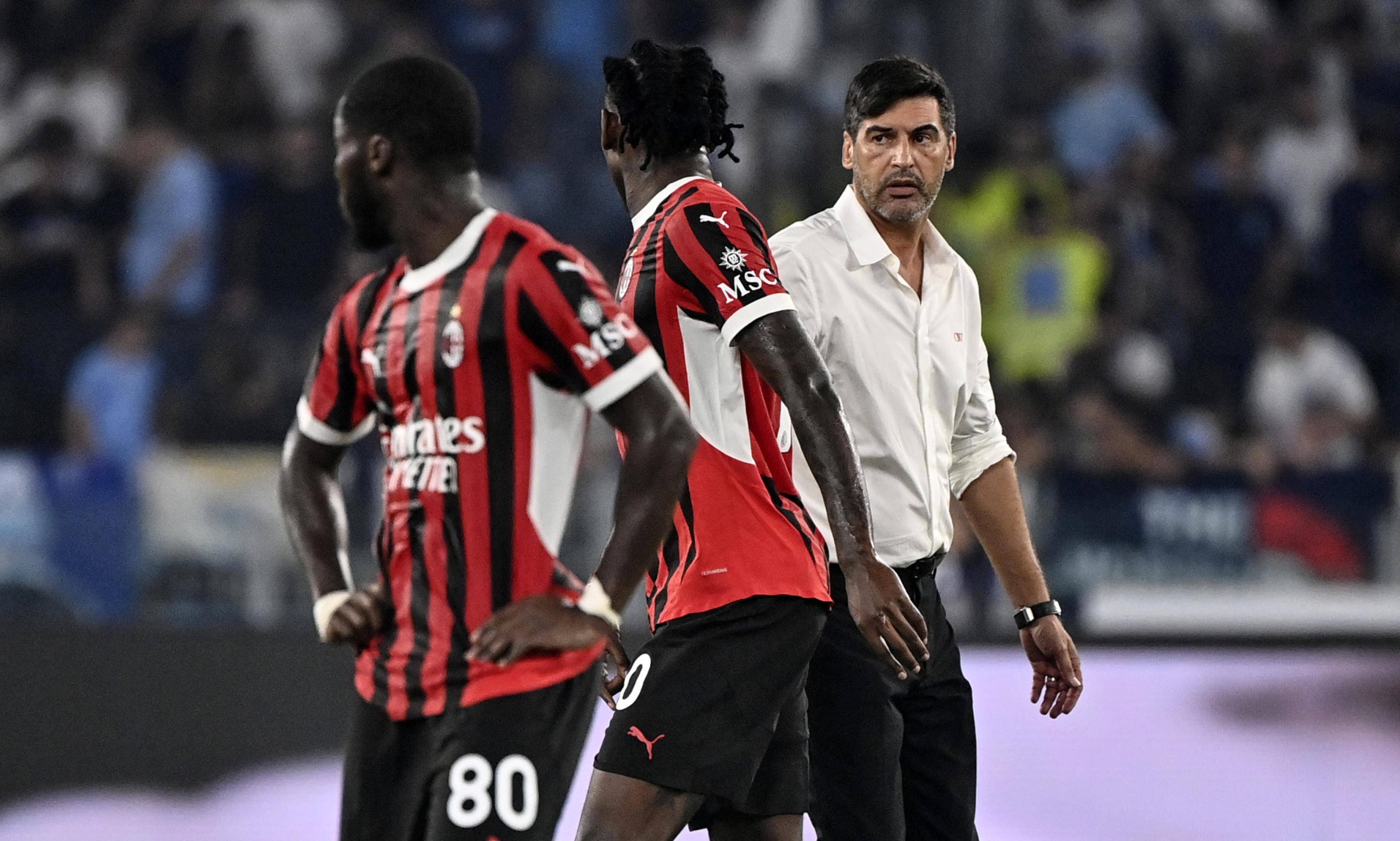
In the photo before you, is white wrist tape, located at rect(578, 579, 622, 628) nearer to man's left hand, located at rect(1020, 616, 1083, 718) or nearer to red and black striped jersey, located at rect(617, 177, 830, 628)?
red and black striped jersey, located at rect(617, 177, 830, 628)

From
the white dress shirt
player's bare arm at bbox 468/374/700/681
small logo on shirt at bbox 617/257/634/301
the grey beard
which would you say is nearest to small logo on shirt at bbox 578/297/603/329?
player's bare arm at bbox 468/374/700/681

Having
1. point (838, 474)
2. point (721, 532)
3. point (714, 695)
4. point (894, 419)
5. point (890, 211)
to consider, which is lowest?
point (714, 695)

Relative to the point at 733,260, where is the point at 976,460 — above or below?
below

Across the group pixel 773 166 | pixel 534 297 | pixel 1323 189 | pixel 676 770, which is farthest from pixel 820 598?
pixel 1323 189

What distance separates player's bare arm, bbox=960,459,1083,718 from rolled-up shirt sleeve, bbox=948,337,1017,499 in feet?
0.09

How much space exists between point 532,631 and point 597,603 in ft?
0.39

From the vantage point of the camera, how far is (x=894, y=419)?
4.38 metres

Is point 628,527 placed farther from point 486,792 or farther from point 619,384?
point 486,792

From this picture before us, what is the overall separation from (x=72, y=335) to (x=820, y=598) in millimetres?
6362

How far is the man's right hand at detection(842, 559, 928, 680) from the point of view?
3.82 meters

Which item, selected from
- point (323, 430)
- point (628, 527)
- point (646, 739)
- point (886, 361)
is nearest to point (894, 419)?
point (886, 361)

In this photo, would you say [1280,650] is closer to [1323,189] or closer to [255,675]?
[255,675]

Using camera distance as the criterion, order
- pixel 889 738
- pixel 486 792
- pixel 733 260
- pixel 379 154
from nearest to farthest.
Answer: pixel 486 792 < pixel 379 154 < pixel 733 260 < pixel 889 738

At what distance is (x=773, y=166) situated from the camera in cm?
944
